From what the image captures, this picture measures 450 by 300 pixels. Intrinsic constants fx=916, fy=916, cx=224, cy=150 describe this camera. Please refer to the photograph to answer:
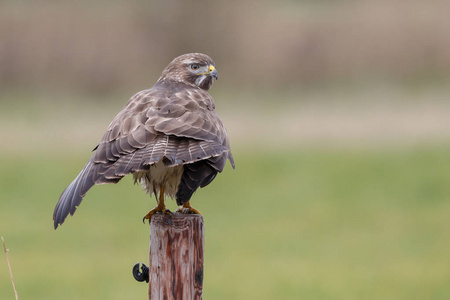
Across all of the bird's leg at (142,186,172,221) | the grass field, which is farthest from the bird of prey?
the grass field

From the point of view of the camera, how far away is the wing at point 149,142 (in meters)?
4.50

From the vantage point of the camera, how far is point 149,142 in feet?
15.3

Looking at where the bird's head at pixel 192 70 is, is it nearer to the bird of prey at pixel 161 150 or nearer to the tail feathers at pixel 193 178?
the bird of prey at pixel 161 150

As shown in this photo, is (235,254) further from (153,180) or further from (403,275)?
(153,180)

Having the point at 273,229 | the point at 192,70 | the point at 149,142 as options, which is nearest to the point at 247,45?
the point at 273,229

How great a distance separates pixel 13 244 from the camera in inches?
545

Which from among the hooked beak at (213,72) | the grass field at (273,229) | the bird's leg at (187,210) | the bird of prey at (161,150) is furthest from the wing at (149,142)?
the grass field at (273,229)

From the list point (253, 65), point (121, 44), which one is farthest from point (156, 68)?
point (253, 65)

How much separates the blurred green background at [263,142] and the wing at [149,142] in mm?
6555

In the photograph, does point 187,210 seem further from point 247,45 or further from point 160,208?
point 247,45

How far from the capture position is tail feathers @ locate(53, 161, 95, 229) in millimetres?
4414

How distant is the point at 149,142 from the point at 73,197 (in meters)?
0.50

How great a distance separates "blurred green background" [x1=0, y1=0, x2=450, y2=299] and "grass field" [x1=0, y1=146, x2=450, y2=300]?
0.14ft

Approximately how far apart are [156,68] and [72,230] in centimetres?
860
